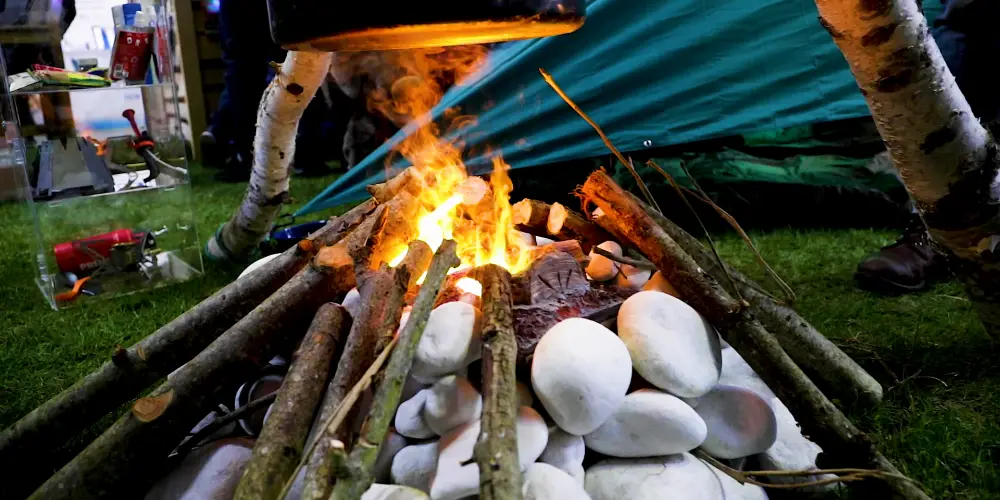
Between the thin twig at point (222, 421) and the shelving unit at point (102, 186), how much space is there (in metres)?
1.68

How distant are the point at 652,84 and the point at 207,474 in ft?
7.39

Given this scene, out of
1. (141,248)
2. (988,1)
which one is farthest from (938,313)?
(141,248)

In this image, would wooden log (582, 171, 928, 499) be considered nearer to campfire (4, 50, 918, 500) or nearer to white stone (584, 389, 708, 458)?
campfire (4, 50, 918, 500)

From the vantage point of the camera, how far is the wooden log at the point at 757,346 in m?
1.18

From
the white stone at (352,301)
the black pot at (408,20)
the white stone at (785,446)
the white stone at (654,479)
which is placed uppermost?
the black pot at (408,20)

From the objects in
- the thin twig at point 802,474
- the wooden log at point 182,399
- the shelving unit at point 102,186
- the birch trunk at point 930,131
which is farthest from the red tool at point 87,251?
the birch trunk at point 930,131

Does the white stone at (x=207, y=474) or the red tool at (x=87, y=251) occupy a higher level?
the white stone at (x=207, y=474)

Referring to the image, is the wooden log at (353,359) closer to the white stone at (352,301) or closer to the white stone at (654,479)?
the white stone at (352,301)

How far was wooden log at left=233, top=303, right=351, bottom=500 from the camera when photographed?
3.53 ft

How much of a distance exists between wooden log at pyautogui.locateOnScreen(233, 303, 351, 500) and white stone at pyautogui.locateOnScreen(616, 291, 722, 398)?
56 cm

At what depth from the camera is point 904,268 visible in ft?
7.76

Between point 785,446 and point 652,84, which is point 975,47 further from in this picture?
point 785,446

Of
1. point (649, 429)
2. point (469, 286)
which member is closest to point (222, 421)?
point (469, 286)

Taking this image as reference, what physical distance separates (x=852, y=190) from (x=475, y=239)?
2.27 meters
